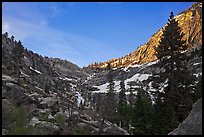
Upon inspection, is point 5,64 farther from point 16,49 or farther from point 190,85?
point 190,85

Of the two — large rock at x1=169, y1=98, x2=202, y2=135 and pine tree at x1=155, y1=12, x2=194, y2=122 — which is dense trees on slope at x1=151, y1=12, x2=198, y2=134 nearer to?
pine tree at x1=155, y1=12, x2=194, y2=122

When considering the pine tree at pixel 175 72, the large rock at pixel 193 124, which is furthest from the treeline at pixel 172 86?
the large rock at pixel 193 124

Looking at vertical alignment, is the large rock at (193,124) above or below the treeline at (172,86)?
below

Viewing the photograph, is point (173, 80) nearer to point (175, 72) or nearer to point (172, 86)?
point (172, 86)

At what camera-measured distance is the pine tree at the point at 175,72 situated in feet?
73.7

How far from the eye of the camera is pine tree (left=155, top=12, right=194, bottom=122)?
2247cm

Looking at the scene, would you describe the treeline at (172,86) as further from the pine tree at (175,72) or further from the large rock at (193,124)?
the large rock at (193,124)

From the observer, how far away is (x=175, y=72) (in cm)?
2327

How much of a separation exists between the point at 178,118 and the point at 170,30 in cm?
781

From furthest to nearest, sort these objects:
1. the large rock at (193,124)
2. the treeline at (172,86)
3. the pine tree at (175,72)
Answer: the pine tree at (175,72) < the treeline at (172,86) < the large rock at (193,124)

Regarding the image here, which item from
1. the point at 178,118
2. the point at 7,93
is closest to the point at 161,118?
the point at 178,118

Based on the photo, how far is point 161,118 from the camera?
968 inches

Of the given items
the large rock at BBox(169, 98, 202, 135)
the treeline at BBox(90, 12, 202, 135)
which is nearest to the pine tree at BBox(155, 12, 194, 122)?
the treeline at BBox(90, 12, 202, 135)

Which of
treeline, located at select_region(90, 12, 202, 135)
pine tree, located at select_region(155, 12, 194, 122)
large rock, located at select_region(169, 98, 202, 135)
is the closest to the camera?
large rock, located at select_region(169, 98, 202, 135)
